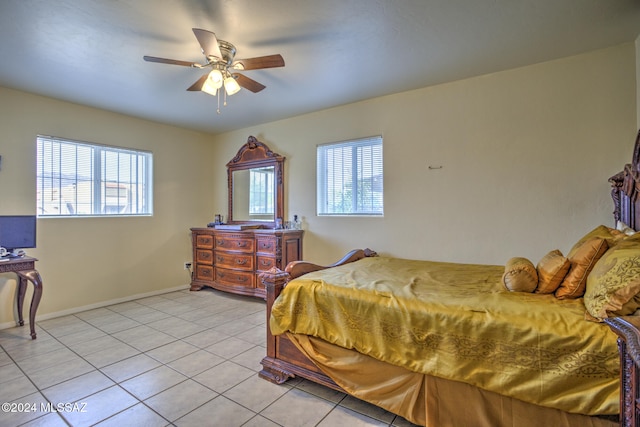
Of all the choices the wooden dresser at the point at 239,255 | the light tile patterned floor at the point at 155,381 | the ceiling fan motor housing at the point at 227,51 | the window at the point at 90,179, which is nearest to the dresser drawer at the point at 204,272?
the wooden dresser at the point at 239,255

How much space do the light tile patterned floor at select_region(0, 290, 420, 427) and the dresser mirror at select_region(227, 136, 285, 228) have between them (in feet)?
5.71

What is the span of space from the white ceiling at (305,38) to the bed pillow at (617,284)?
64.8 inches

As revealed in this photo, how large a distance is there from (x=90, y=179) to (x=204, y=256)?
5.87ft

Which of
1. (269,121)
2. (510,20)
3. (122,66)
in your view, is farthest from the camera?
(269,121)

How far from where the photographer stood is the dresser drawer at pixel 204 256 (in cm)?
461

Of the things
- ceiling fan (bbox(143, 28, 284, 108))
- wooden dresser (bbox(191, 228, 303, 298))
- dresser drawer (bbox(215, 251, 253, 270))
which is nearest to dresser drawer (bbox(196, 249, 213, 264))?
wooden dresser (bbox(191, 228, 303, 298))

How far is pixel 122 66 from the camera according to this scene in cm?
275

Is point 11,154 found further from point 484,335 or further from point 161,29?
point 484,335

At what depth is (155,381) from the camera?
7.08 ft

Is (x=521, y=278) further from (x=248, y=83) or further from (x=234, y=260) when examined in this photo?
(x=234, y=260)

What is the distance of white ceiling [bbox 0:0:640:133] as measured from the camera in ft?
6.53

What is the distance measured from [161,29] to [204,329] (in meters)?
2.69

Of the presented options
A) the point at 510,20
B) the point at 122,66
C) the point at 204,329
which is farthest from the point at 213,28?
the point at 204,329

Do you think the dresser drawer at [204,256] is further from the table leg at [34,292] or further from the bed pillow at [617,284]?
the bed pillow at [617,284]
